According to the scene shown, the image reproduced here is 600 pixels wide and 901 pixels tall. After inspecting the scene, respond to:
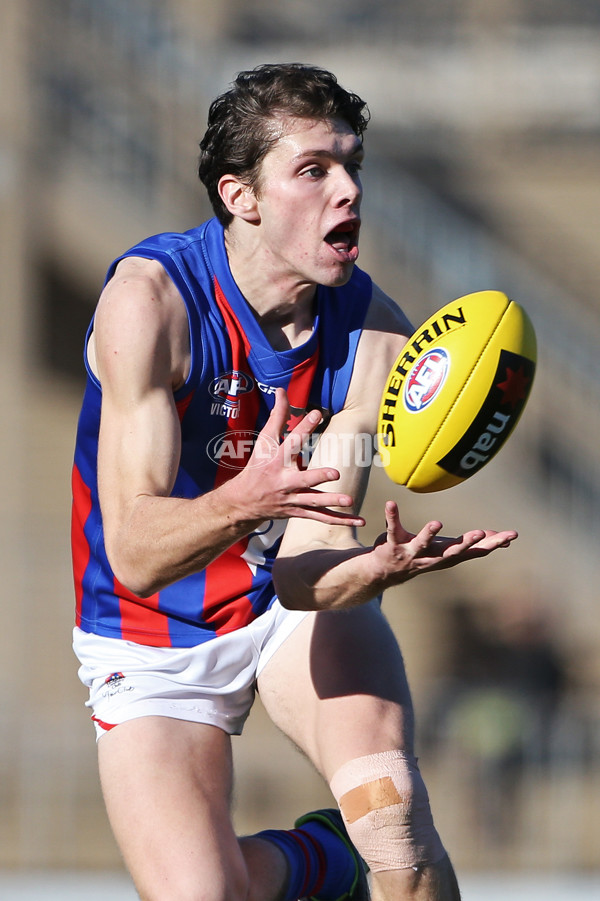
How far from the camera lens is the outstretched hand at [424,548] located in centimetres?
340

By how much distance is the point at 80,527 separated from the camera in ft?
14.4

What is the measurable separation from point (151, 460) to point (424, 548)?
795 mm

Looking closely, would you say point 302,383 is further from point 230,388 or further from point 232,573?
point 232,573

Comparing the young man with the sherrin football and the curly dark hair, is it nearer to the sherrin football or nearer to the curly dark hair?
the curly dark hair

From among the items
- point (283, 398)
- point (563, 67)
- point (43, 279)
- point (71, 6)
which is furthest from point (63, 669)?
point (283, 398)

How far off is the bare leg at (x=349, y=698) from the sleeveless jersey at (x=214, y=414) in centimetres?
25

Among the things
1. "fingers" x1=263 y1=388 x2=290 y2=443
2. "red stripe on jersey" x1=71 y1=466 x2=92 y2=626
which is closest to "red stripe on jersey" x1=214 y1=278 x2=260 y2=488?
"red stripe on jersey" x1=71 y1=466 x2=92 y2=626

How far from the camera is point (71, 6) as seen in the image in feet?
38.6

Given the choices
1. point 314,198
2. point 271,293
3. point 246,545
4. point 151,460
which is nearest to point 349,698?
point 246,545

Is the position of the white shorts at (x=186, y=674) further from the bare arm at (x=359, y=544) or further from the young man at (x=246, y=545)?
the bare arm at (x=359, y=544)

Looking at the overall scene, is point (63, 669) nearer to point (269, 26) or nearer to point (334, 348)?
point (269, 26)

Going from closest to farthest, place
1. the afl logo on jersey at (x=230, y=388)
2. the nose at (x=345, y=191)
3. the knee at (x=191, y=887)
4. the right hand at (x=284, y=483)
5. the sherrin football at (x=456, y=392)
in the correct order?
the right hand at (x=284, y=483) < the knee at (x=191, y=887) < the sherrin football at (x=456, y=392) < the nose at (x=345, y=191) < the afl logo on jersey at (x=230, y=388)

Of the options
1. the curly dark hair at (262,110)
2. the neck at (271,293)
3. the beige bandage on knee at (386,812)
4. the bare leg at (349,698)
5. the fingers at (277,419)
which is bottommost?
the beige bandage on knee at (386,812)

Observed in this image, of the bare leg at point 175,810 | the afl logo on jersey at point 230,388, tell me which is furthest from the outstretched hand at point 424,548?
the bare leg at point 175,810
